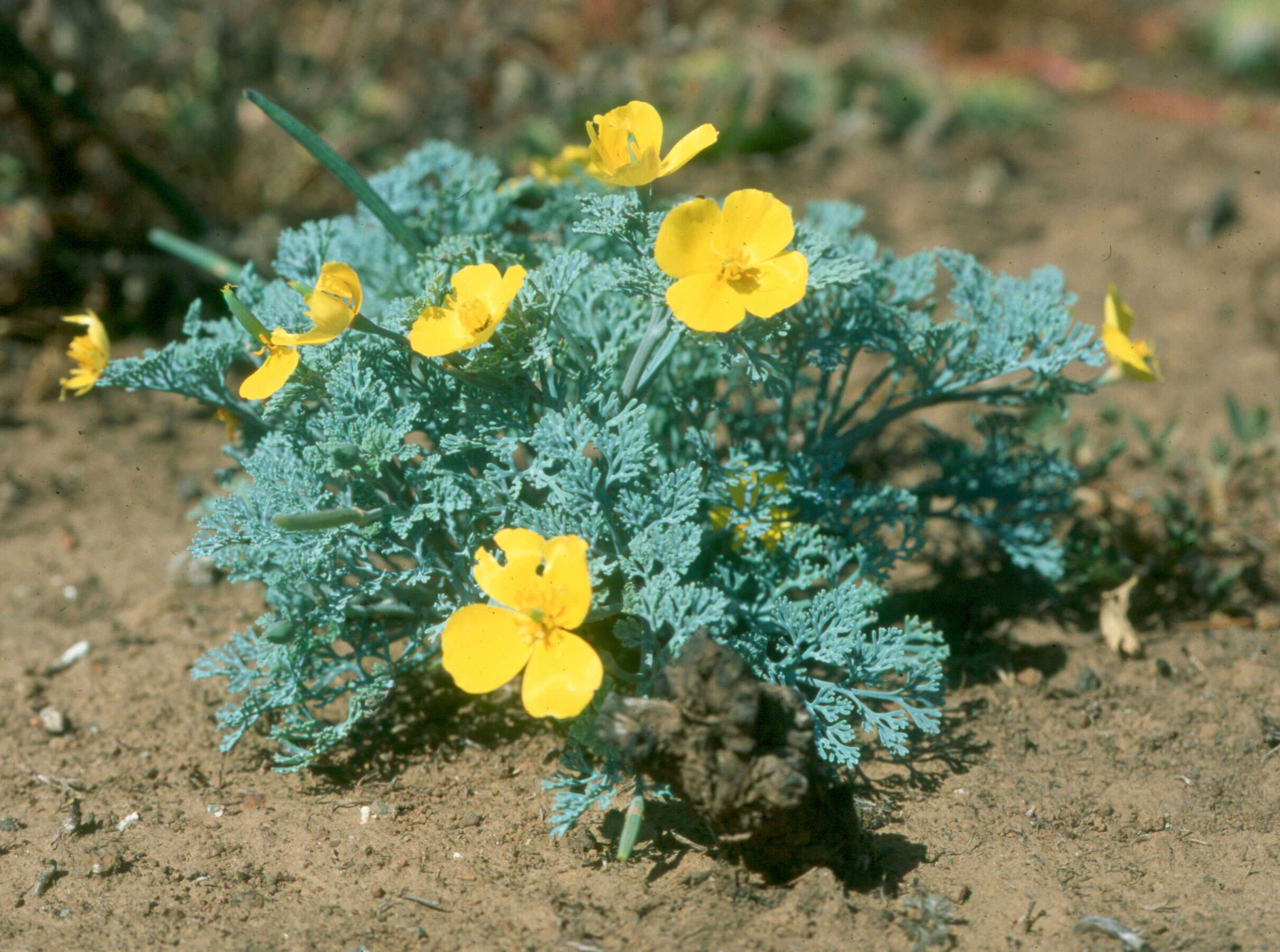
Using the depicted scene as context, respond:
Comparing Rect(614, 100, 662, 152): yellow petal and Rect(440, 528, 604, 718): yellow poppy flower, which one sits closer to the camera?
Rect(440, 528, 604, 718): yellow poppy flower

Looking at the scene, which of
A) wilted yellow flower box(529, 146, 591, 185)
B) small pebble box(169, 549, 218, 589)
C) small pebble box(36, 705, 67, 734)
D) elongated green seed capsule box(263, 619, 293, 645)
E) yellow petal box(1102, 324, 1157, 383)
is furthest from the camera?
small pebble box(169, 549, 218, 589)

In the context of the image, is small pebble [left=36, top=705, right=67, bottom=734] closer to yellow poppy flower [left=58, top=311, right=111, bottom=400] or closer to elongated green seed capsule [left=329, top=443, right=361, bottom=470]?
→ yellow poppy flower [left=58, top=311, right=111, bottom=400]

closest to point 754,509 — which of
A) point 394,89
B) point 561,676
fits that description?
point 561,676

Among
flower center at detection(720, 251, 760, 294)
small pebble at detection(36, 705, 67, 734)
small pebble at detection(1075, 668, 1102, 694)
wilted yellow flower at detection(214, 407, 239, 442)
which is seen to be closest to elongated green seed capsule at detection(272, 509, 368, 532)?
wilted yellow flower at detection(214, 407, 239, 442)

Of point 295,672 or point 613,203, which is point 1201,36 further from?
point 295,672

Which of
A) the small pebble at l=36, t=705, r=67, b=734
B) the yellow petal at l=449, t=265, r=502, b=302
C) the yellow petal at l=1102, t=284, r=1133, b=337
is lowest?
the small pebble at l=36, t=705, r=67, b=734

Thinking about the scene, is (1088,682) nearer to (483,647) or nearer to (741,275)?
(741,275)
